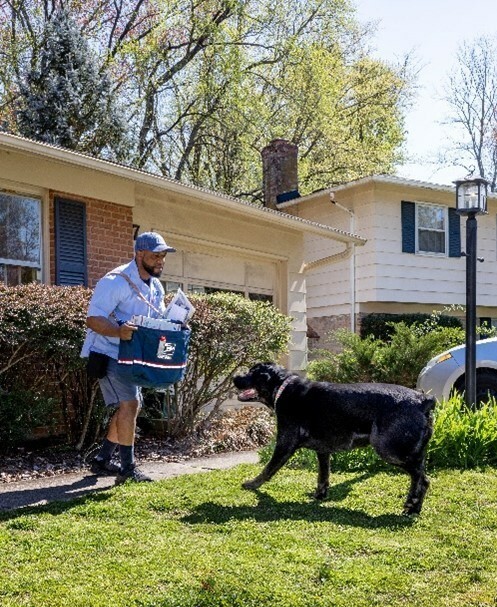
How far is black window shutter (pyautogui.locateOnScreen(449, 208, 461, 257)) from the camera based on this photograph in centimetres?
1808

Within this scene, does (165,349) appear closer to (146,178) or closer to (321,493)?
(321,493)

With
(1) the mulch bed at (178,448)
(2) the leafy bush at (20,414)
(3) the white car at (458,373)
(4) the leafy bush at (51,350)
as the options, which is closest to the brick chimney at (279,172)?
(1) the mulch bed at (178,448)

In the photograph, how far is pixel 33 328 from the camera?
21.7 ft

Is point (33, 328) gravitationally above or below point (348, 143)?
below

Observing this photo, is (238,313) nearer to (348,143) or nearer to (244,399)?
(244,399)

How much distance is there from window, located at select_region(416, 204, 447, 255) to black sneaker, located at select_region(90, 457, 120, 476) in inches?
506

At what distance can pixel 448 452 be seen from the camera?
22.7ft

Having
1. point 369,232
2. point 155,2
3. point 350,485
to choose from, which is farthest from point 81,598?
point 155,2

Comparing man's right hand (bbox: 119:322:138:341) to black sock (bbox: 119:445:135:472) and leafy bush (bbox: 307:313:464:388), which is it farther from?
leafy bush (bbox: 307:313:464:388)

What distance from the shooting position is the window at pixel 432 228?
17875 millimetres

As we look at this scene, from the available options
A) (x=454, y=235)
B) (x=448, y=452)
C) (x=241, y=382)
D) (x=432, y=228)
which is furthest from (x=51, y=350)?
(x=454, y=235)

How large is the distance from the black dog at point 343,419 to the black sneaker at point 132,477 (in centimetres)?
86

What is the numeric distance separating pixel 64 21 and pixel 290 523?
1850 cm

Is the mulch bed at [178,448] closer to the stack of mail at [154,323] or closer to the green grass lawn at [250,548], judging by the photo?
the green grass lawn at [250,548]
